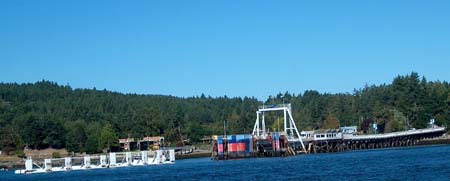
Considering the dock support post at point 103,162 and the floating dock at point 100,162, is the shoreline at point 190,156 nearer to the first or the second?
the floating dock at point 100,162

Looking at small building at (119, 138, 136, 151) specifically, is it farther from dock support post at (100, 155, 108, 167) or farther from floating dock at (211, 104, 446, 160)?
dock support post at (100, 155, 108, 167)

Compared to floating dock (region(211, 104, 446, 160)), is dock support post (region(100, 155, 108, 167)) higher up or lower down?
lower down

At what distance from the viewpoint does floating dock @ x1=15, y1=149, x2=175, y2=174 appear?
136 meters

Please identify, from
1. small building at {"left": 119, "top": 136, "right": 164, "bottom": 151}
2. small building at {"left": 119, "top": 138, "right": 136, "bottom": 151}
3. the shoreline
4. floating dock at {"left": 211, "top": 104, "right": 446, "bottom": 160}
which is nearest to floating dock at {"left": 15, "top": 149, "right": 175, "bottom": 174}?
floating dock at {"left": 211, "top": 104, "right": 446, "bottom": 160}

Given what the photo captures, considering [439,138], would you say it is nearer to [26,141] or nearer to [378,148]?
[378,148]

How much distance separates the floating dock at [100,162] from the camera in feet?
447

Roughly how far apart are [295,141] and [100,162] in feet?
112

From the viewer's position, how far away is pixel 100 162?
140 meters

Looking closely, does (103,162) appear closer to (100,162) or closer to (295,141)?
(100,162)

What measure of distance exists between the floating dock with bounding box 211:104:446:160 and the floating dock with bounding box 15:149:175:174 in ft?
33.4

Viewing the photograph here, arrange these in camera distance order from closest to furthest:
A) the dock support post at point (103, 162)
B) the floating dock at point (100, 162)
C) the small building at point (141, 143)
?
the floating dock at point (100, 162) → the dock support post at point (103, 162) → the small building at point (141, 143)

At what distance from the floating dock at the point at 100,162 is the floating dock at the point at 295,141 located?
401 inches

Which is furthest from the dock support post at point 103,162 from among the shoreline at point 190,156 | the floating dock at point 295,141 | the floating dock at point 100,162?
the shoreline at point 190,156

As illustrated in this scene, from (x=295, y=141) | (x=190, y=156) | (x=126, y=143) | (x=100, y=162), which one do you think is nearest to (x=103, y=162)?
(x=100, y=162)
